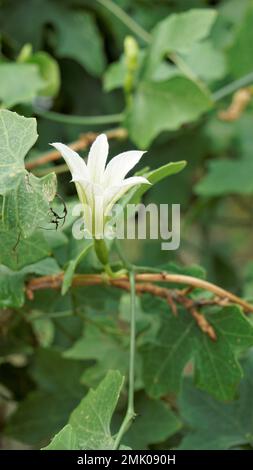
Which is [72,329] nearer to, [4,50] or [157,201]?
[157,201]

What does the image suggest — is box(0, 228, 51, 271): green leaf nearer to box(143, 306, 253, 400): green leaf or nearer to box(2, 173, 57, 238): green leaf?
box(2, 173, 57, 238): green leaf

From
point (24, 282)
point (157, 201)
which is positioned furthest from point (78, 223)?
point (157, 201)

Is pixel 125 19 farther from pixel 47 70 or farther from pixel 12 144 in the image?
pixel 12 144

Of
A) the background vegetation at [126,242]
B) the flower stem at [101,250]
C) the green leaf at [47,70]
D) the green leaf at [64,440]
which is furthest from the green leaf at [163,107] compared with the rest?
the green leaf at [64,440]

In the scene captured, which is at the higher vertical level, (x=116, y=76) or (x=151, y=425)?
(x=116, y=76)

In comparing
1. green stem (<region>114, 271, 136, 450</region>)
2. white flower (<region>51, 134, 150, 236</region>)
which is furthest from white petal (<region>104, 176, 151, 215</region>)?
green stem (<region>114, 271, 136, 450</region>)

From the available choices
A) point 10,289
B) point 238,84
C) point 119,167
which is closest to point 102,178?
point 119,167
